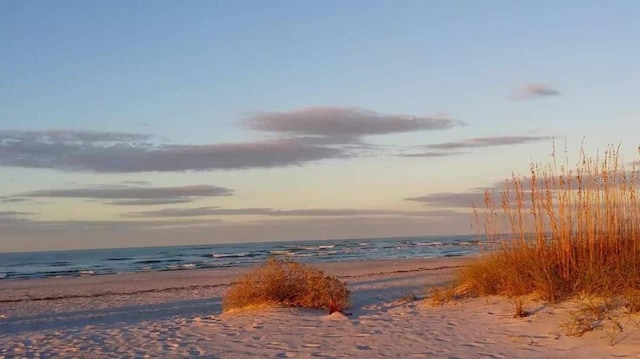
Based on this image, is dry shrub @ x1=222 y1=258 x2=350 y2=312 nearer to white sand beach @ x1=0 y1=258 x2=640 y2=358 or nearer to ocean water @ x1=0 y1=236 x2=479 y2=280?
white sand beach @ x1=0 y1=258 x2=640 y2=358

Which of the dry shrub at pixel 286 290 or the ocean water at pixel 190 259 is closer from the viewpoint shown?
the dry shrub at pixel 286 290

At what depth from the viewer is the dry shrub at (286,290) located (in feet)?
39.4

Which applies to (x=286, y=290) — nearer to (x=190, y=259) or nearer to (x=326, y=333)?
(x=326, y=333)

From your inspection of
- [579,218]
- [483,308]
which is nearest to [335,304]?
[483,308]

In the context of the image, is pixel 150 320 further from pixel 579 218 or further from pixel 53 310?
pixel 579 218

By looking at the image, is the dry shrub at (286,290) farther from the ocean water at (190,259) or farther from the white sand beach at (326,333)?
the ocean water at (190,259)

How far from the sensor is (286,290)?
40.4 feet

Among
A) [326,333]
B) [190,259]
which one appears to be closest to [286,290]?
[326,333]

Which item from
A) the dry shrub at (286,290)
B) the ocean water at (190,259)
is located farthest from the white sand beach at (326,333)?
the ocean water at (190,259)

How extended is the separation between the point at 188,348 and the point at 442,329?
136 inches

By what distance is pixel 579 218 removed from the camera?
448 inches

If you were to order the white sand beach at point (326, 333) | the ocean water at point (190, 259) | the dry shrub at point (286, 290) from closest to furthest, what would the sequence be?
the white sand beach at point (326, 333)
the dry shrub at point (286, 290)
the ocean water at point (190, 259)

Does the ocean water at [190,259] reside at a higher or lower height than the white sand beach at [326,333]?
lower

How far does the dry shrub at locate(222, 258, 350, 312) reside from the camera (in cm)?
1202
